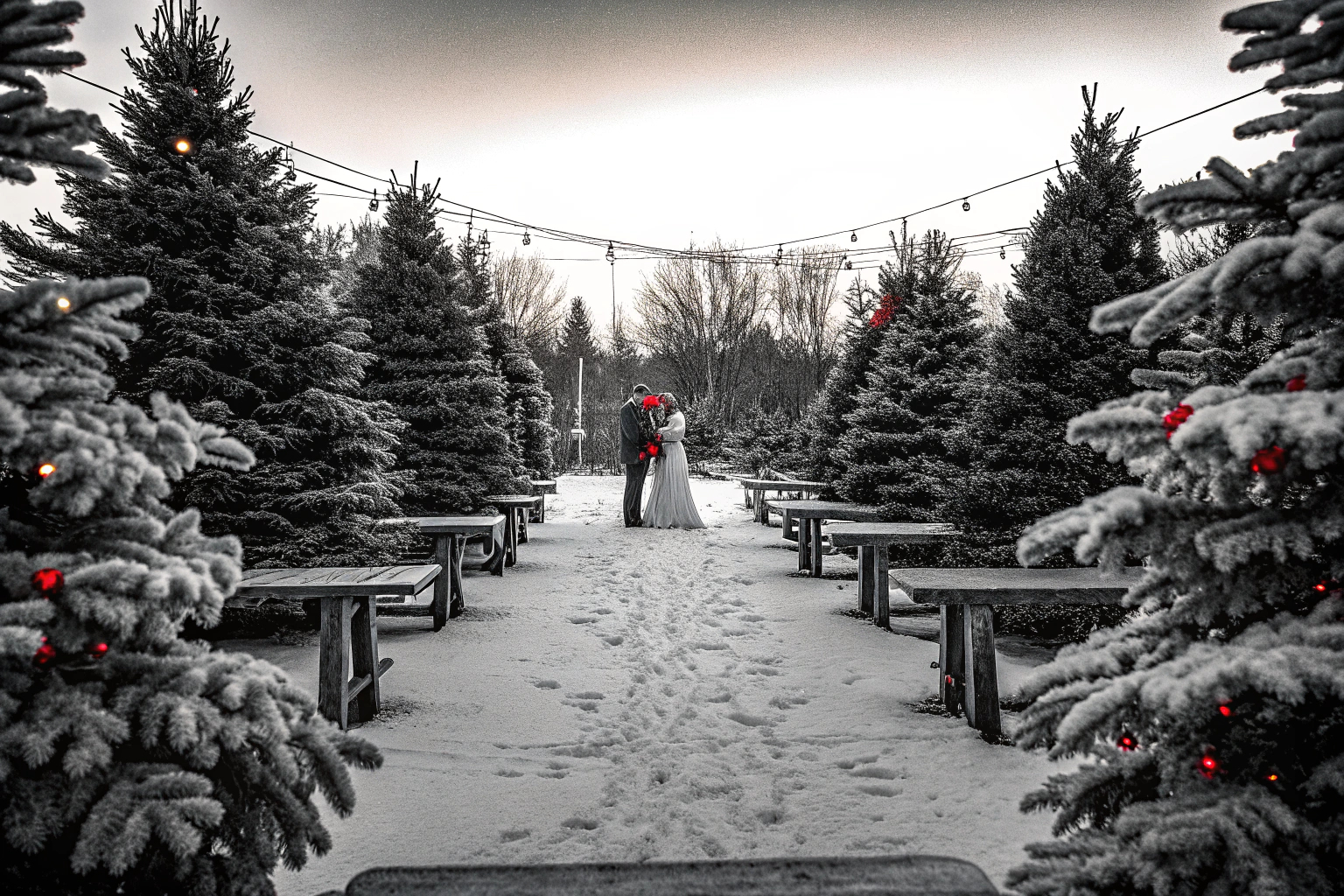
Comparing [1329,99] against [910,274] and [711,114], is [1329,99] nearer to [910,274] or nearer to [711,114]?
[910,274]

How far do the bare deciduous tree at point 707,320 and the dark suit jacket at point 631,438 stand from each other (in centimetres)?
1896

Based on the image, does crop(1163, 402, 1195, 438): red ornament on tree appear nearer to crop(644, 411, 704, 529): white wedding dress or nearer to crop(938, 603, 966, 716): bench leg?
crop(938, 603, 966, 716): bench leg

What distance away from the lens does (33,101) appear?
189 cm

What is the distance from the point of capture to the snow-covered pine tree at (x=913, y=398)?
9133 millimetres

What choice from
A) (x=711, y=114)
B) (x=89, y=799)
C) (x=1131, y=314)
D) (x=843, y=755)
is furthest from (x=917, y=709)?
(x=711, y=114)

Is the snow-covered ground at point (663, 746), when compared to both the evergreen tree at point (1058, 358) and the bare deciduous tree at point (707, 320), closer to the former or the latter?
the evergreen tree at point (1058, 358)

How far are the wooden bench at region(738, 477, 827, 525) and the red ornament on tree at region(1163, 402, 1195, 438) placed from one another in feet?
30.9

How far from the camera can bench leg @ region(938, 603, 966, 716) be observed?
15.3 ft

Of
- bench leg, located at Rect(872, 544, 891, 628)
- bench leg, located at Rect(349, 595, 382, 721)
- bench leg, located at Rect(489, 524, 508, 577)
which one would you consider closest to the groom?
bench leg, located at Rect(489, 524, 508, 577)

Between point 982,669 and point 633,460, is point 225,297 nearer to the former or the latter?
point 982,669

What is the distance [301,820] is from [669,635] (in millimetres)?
4862

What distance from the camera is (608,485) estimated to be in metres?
25.0

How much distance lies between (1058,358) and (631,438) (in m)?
9.04

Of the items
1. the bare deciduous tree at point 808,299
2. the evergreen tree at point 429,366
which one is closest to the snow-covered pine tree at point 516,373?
the evergreen tree at point 429,366
